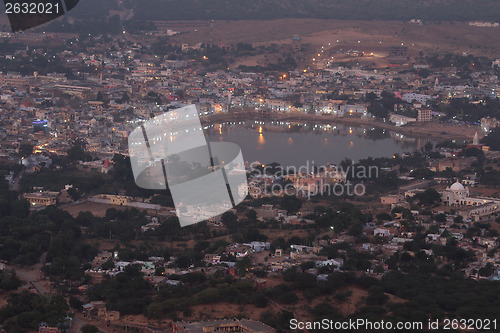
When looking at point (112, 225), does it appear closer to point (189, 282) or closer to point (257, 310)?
point (189, 282)

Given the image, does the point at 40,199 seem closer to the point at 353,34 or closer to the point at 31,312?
the point at 31,312

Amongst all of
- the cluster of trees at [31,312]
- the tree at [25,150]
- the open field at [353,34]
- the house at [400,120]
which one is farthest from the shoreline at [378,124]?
the cluster of trees at [31,312]

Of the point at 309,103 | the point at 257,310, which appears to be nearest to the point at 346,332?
the point at 257,310

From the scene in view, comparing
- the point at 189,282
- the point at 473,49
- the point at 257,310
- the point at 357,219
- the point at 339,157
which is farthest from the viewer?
the point at 473,49

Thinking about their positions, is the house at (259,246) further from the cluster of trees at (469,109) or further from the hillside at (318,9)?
the hillside at (318,9)

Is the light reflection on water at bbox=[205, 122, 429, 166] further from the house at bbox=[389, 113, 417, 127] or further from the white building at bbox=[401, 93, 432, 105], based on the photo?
the white building at bbox=[401, 93, 432, 105]

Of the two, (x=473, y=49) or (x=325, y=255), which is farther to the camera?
(x=473, y=49)
